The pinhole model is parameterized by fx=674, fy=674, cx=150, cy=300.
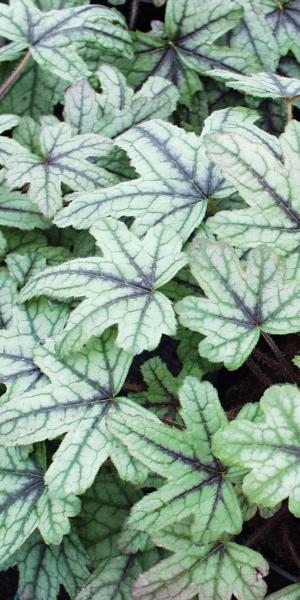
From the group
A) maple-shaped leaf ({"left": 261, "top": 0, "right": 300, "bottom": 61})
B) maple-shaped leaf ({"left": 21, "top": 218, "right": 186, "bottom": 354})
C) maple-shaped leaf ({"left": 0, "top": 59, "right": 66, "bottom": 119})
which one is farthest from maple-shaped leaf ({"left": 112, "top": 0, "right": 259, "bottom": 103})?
maple-shaped leaf ({"left": 21, "top": 218, "right": 186, "bottom": 354})

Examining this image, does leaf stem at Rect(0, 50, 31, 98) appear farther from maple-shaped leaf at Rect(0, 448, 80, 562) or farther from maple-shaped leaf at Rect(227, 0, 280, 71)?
maple-shaped leaf at Rect(0, 448, 80, 562)

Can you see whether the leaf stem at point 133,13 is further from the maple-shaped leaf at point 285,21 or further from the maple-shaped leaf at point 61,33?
the maple-shaped leaf at point 285,21

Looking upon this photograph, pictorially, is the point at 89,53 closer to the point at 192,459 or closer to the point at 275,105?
the point at 275,105

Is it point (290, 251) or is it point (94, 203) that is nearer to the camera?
point (290, 251)

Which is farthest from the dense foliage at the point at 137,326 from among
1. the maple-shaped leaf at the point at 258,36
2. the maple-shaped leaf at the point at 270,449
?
the maple-shaped leaf at the point at 258,36

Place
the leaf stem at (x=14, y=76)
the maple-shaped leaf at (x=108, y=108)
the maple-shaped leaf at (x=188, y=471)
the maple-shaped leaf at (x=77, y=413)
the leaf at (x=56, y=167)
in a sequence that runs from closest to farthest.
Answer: the maple-shaped leaf at (x=188, y=471)
the maple-shaped leaf at (x=77, y=413)
the leaf at (x=56, y=167)
the maple-shaped leaf at (x=108, y=108)
the leaf stem at (x=14, y=76)

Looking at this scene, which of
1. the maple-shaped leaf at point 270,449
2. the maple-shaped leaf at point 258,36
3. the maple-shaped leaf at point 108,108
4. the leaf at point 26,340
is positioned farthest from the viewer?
the maple-shaped leaf at point 258,36

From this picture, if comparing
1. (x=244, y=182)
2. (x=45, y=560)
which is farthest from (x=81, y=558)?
(x=244, y=182)
